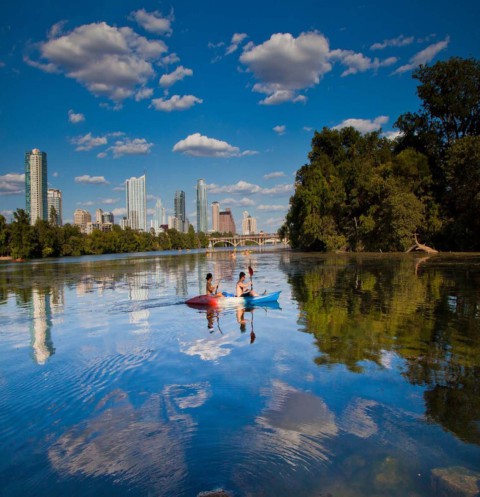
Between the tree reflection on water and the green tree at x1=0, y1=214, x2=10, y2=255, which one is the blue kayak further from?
the green tree at x1=0, y1=214, x2=10, y2=255

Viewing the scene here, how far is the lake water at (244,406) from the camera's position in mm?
5375

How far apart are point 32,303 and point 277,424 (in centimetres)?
2056

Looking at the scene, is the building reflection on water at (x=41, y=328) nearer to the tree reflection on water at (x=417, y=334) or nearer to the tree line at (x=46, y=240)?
the tree reflection on water at (x=417, y=334)

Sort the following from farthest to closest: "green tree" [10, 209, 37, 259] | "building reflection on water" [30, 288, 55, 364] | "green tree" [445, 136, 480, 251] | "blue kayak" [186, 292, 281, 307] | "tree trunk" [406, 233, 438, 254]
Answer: "green tree" [10, 209, 37, 259], "tree trunk" [406, 233, 438, 254], "green tree" [445, 136, 480, 251], "blue kayak" [186, 292, 281, 307], "building reflection on water" [30, 288, 55, 364]

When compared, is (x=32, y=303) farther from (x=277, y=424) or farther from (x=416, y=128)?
(x=416, y=128)

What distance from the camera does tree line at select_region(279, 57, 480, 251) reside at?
196 feet

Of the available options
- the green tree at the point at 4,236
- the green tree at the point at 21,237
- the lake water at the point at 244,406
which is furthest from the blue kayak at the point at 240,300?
the green tree at the point at 4,236

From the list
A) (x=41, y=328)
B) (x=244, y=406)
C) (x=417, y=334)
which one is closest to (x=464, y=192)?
(x=417, y=334)

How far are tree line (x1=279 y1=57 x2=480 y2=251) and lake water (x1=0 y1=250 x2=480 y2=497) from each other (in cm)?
4907

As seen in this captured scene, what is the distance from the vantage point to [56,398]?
8258 millimetres

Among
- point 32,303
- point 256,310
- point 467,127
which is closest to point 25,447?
point 256,310

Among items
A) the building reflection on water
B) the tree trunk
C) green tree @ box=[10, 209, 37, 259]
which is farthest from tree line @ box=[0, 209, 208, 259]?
the building reflection on water

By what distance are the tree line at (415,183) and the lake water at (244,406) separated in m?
49.1

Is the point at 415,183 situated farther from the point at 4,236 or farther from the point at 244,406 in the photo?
the point at 4,236
